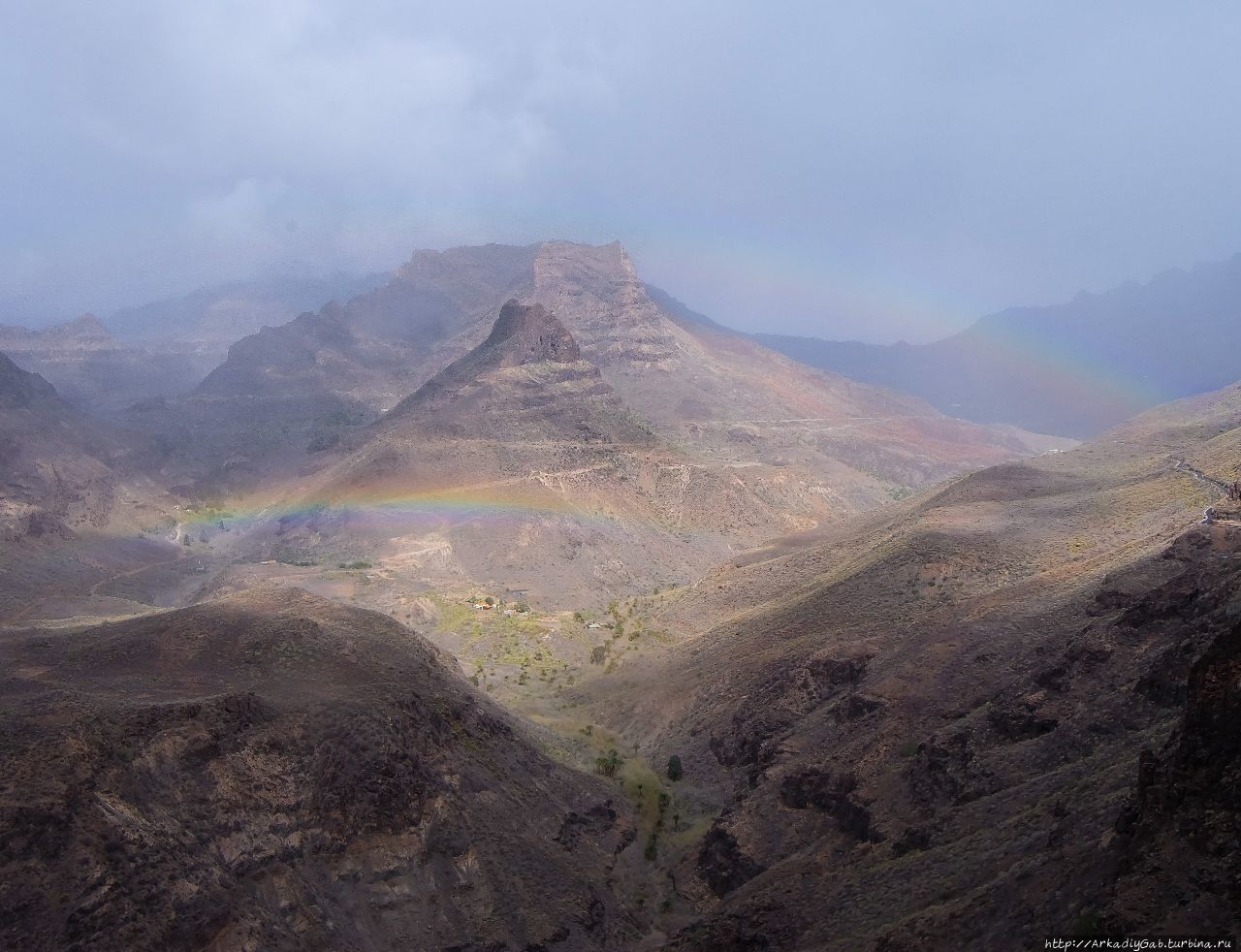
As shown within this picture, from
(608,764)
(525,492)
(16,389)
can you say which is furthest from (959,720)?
(16,389)

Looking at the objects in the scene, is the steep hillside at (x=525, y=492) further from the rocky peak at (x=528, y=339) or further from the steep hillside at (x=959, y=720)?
the steep hillside at (x=959, y=720)

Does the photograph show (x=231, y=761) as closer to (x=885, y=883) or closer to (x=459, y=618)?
(x=885, y=883)

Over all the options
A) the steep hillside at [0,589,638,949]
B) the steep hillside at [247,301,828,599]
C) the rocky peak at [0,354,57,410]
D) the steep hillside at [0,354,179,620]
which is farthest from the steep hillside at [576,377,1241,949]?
the rocky peak at [0,354,57,410]

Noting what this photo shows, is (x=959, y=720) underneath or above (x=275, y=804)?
above

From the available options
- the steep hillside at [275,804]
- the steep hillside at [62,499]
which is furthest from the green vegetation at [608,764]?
the steep hillside at [62,499]

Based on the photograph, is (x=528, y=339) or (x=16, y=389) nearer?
(x=528, y=339)

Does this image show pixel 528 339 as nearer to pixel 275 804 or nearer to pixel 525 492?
pixel 525 492
